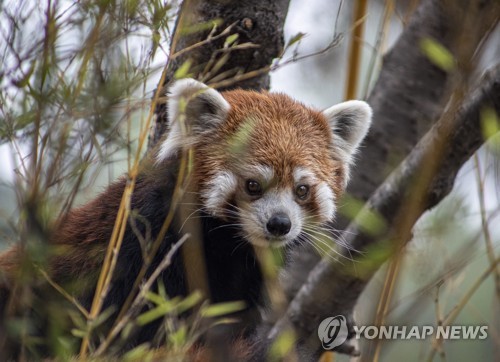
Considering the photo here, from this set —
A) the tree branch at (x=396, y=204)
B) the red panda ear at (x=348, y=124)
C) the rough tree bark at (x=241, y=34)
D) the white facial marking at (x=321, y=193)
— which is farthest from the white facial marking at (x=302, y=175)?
the tree branch at (x=396, y=204)

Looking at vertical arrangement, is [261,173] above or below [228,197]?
above

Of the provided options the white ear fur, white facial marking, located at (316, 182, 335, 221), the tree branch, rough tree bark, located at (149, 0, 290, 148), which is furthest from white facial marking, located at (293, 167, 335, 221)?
the tree branch

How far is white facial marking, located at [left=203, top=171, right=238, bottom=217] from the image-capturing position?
3.46 m

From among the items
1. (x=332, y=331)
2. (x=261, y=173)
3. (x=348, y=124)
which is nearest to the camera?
(x=332, y=331)

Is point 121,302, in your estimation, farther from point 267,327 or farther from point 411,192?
point 411,192

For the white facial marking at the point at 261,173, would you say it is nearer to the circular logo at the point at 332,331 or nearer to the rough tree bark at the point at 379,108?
the rough tree bark at the point at 379,108

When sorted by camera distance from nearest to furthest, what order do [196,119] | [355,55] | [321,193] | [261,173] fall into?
[355,55] < [261,173] < [196,119] < [321,193]

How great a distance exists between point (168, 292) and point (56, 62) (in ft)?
4.84

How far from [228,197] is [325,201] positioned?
56 centimetres

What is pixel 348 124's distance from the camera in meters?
3.87

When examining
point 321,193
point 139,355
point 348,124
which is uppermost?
point 348,124

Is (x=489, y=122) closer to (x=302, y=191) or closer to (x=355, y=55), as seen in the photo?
(x=355, y=55)

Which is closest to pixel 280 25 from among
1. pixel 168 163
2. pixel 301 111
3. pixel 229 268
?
pixel 301 111

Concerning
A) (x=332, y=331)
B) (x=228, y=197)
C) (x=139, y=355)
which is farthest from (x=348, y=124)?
(x=139, y=355)
